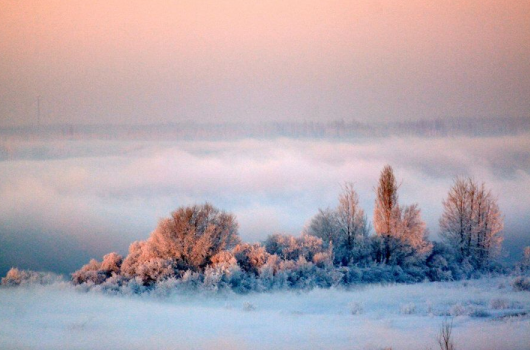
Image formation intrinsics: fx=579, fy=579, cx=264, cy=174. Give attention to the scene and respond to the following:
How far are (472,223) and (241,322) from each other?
4395 millimetres

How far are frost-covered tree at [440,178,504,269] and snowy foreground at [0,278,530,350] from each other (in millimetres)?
1549

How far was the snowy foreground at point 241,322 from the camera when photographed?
6945 mm

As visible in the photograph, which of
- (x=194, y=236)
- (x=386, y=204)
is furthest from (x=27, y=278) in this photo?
(x=386, y=204)

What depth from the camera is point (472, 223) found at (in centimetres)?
943

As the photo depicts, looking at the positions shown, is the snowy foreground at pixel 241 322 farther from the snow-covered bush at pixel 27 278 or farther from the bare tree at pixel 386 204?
the bare tree at pixel 386 204

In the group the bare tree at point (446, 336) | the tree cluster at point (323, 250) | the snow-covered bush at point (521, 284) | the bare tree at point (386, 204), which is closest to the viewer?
the bare tree at point (446, 336)

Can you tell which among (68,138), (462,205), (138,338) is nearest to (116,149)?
(68,138)

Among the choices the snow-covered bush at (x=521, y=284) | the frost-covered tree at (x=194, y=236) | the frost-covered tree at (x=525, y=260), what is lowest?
the snow-covered bush at (x=521, y=284)

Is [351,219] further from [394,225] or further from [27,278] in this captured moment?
[27,278]

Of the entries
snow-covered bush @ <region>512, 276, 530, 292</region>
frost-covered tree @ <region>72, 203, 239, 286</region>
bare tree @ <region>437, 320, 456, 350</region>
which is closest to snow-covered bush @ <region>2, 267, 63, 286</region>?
frost-covered tree @ <region>72, 203, 239, 286</region>

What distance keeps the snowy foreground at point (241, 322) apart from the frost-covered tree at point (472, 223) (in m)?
1.55

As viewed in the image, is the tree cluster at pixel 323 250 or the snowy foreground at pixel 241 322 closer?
the snowy foreground at pixel 241 322

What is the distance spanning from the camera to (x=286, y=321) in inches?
288

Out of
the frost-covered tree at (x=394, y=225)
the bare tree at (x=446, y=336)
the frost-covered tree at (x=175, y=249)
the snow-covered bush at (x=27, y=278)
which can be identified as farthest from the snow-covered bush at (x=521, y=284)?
the snow-covered bush at (x=27, y=278)
